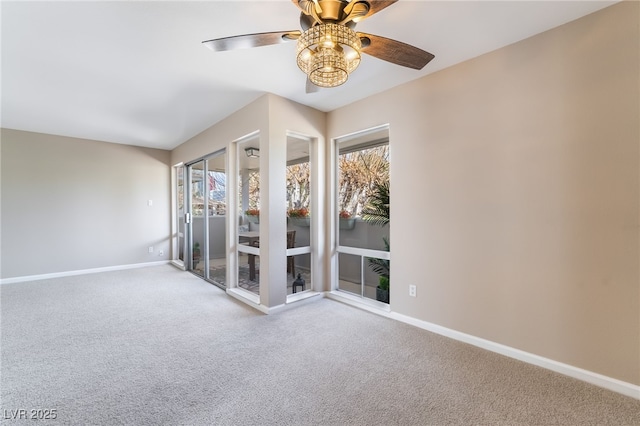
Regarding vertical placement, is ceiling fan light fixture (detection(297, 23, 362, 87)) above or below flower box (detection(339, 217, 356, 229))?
above

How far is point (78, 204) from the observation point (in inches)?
192

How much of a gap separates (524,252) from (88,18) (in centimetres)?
363

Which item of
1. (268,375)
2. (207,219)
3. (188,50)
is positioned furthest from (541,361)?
(207,219)

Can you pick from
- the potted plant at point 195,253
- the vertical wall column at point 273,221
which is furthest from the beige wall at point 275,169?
the potted plant at point 195,253

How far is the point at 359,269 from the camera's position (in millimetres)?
3473

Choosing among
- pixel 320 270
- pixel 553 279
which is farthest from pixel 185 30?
pixel 553 279

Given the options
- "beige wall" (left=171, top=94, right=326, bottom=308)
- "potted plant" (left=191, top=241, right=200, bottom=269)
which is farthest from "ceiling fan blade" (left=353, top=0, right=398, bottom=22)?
"potted plant" (left=191, top=241, right=200, bottom=269)

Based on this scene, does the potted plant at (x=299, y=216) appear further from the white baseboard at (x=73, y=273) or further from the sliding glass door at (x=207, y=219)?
the white baseboard at (x=73, y=273)

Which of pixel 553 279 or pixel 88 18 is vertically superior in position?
pixel 88 18

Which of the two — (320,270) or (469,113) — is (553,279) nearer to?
(469,113)

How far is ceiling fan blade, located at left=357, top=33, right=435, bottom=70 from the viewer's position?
5.02ft

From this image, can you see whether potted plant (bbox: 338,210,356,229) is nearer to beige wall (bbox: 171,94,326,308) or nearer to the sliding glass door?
beige wall (bbox: 171,94,326,308)

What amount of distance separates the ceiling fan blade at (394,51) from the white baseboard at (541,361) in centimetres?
230

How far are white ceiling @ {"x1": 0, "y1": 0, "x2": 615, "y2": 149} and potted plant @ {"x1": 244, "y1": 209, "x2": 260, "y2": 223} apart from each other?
139cm
